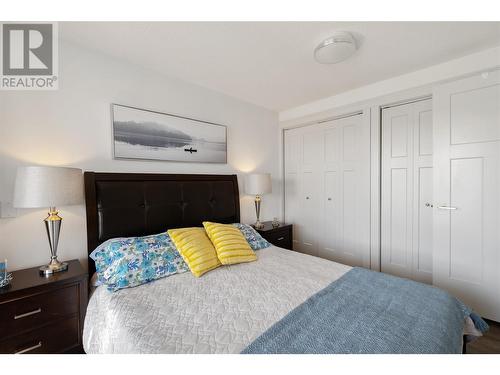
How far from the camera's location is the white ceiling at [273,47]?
5.29 ft

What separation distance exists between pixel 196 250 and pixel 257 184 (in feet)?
4.19

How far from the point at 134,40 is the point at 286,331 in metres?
2.16

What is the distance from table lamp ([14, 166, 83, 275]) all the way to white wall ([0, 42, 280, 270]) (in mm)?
235

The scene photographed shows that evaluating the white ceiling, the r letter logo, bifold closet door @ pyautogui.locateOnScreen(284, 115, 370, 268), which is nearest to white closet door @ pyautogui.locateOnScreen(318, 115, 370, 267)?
bifold closet door @ pyautogui.locateOnScreen(284, 115, 370, 268)

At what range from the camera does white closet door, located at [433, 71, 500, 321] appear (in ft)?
6.28

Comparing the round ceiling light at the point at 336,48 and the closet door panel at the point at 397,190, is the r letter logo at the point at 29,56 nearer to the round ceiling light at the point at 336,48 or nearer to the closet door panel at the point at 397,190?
the round ceiling light at the point at 336,48

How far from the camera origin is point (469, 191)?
2012 mm

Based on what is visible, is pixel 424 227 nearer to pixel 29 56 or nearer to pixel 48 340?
pixel 48 340

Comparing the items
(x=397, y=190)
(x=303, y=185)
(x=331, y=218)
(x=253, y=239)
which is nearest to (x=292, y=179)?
(x=303, y=185)

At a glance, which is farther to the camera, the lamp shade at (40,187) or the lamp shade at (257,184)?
the lamp shade at (257,184)

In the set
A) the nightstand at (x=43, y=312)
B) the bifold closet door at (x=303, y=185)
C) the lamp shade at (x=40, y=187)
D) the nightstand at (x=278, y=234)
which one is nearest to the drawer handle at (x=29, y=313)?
the nightstand at (x=43, y=312)

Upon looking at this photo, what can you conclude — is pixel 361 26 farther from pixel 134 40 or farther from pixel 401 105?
pixel 134 40

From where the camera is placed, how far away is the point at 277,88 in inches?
104
